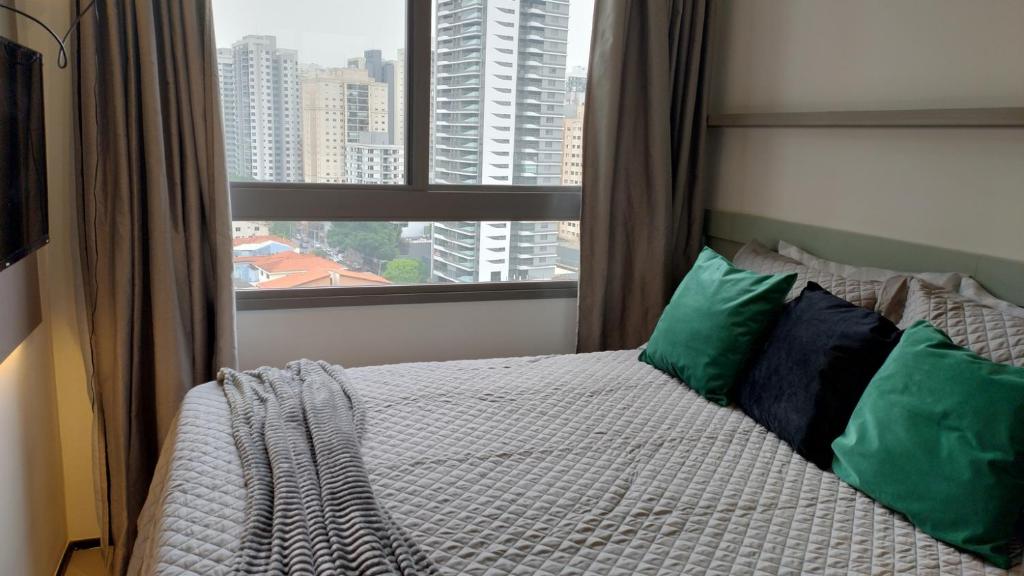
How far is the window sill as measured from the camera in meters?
2.76

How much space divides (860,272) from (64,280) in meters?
2.49

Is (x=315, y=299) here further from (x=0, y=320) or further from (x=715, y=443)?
(x=715, y=443)

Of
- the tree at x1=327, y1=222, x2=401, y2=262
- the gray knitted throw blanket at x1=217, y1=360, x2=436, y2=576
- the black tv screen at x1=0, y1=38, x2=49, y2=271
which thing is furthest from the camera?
the tree at x1=327, y1=222, x2=401, y2=262

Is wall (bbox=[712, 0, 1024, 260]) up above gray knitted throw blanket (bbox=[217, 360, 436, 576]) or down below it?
above

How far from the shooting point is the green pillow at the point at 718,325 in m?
2.16

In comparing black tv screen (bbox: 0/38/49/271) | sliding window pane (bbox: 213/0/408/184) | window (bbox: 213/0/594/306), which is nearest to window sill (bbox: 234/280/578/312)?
window (bbox: 213/0/594/306)

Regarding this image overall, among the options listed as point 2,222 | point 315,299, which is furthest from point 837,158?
point 2,222

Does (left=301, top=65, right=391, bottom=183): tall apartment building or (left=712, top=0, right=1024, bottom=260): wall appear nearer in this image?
(left=712, top=0, right=1024, bottom=260): wall

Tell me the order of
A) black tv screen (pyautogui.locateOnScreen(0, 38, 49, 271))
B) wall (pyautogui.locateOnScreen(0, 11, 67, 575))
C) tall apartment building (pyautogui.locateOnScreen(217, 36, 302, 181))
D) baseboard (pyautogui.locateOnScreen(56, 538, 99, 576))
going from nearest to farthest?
1. black tv screen (pyautogui.locateOnScreen(0, 38, 49, 271))
2. wall (pyautogui.locateOnScreen(0, 11, 67, 575))
3. baseboard (pyautogui.locateOnScreen(56, 538, 99, 576))
4. tall apartment building (pyautogui.locateOnScreen(217, 36, 302, 181))

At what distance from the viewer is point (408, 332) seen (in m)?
2.98

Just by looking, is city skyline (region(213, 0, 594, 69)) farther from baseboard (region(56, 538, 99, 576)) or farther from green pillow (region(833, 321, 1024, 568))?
green pillow (region(833, 321, 1024, 568))

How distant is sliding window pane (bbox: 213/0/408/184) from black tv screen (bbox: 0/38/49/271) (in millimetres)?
648

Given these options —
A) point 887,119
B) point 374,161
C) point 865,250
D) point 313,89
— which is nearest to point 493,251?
point 374,161

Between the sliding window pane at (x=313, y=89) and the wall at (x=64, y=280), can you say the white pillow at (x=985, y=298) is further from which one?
the wall at (x=64, y=280)
